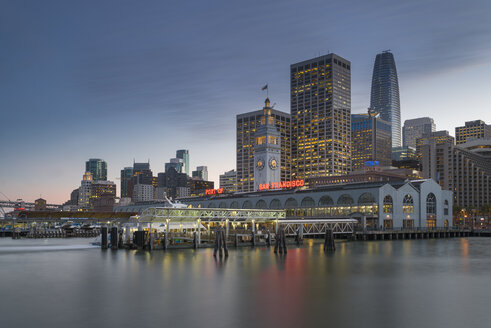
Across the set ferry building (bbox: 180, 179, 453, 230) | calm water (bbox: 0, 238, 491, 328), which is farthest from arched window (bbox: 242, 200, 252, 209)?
calm water (bbox: 0, 238, 491, 328)

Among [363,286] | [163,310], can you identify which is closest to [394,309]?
[363,286]

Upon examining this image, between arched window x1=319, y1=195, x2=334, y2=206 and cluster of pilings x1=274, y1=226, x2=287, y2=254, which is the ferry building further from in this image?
cluster of pilings x1=274, y1=226, x2=287, y2=254

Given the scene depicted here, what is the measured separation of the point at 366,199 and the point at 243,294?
104 m

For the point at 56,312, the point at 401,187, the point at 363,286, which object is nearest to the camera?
the point at 56,312

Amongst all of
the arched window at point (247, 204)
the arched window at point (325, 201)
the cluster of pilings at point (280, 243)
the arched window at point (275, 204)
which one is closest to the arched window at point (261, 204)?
the arched window at point (275, 204)

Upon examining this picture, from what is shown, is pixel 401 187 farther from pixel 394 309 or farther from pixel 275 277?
pixel 394 309

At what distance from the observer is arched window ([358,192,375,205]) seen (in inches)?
5192

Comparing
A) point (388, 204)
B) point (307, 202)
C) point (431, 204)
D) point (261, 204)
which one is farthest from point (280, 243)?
point (261, 204)

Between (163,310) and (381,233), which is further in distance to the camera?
(381,233)

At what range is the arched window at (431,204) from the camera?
483 ft

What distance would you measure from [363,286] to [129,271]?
25.3 metres

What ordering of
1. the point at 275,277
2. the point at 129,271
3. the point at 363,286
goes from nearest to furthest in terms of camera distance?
the point at 363,286
the point at 275,277
the point at 129,271

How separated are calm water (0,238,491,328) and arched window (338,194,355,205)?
3036 inches

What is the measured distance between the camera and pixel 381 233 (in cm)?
12188
